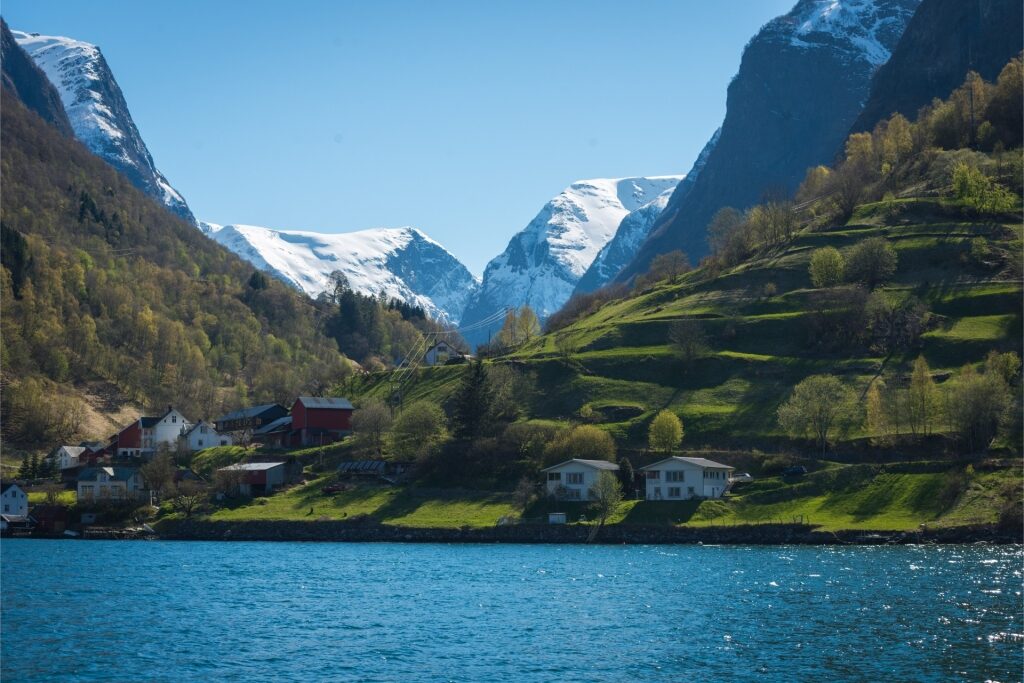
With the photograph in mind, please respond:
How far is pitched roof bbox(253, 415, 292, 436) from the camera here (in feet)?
513

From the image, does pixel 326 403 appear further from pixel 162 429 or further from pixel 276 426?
pixel 162 429

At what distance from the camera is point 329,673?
43781mm

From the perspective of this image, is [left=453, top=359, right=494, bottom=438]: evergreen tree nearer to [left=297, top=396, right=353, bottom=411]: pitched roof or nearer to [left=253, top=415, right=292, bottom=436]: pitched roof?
[left=297, top=396, right=353, bottom=411]: pitched roof

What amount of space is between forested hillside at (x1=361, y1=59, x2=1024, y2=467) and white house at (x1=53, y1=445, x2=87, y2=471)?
1821 inches

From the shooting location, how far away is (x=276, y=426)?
15762cm

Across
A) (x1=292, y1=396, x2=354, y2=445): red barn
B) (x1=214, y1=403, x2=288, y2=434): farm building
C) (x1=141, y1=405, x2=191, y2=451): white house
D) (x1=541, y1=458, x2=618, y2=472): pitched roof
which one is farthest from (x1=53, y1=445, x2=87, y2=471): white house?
(x1=541, y1=458, x2=618, y2=472): pitched roof

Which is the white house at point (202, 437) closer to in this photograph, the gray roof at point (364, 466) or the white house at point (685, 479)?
the gray roof at point (364, 466)

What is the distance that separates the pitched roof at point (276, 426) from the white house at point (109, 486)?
31049 mm

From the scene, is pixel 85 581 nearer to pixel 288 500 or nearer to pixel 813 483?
pixel 288 500

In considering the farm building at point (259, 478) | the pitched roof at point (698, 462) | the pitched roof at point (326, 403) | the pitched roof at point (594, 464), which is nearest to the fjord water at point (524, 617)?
the pitched roof at point (698, 462)

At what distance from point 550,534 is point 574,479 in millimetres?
9511

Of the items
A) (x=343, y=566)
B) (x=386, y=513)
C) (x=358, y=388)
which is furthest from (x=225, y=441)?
(x=343, y=566)

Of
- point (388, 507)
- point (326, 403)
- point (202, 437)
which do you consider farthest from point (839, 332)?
point (202, 437)

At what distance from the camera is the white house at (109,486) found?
12225cm
